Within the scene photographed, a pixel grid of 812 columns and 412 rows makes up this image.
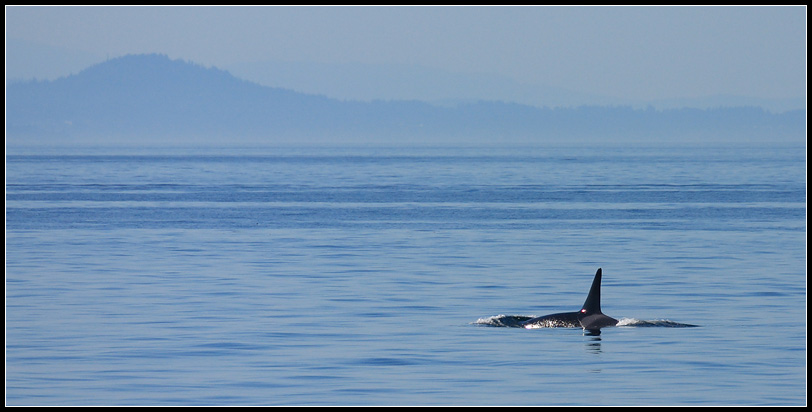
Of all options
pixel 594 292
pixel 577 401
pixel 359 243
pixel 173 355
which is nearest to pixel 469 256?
pixel 359 243

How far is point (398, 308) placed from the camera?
22.7 metres

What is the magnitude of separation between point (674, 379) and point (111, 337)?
7768 millimetres

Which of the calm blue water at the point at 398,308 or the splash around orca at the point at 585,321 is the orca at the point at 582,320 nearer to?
the splash around orca at the point at 585,321

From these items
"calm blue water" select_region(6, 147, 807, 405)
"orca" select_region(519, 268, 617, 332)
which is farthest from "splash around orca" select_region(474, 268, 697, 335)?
"calm blue water" select_region(6, 147, 807, 405)

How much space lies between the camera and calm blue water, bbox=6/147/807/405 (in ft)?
51.1

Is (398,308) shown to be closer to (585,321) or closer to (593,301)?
(585,321)

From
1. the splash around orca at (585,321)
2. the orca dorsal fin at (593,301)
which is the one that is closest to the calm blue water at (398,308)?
the splash around orca at (585,321)

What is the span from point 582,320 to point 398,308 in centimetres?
363

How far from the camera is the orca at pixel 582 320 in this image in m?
20.0

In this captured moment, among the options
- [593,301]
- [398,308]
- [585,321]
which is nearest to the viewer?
[593,301]

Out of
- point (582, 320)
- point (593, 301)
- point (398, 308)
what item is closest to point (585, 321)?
point (582, 320)

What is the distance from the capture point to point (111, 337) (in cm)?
1942

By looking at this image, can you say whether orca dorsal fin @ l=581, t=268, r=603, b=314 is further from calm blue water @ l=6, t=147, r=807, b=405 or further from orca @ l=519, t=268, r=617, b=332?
calm blue water @ l=6, t=147, r=807, b=405

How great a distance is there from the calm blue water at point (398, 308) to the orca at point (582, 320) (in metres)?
0.25
